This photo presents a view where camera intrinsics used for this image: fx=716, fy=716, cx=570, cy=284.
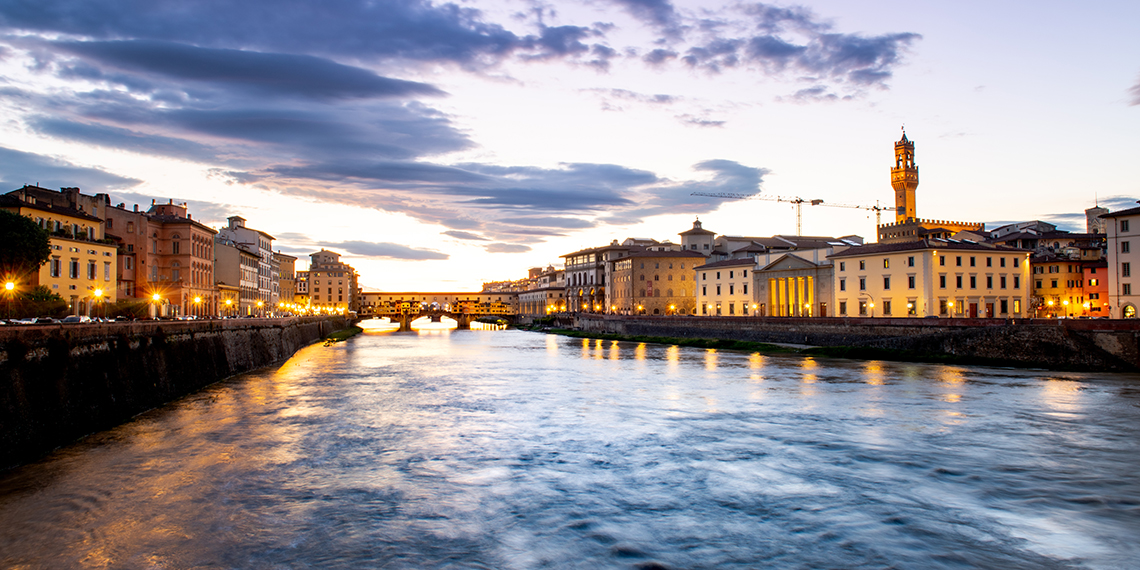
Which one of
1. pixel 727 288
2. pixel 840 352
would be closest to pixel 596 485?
pixel 840 352

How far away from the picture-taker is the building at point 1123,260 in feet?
134

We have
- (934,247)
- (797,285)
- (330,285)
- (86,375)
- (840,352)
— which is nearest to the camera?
(86,375)

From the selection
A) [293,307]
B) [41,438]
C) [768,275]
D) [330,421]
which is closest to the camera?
[41,438]

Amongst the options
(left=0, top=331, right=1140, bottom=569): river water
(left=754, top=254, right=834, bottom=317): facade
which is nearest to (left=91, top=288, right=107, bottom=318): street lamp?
(left=0, top=331, right=1140, bottom=569): river water

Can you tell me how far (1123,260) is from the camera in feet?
137

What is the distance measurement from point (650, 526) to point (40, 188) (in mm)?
46502

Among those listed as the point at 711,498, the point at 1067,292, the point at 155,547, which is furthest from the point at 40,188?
the point at 1067,292

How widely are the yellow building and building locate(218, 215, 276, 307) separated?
123 ft

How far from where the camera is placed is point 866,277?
58.1 m

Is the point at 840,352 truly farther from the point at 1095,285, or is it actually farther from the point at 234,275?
the point at 234,275

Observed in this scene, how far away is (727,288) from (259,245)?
56.8 meters

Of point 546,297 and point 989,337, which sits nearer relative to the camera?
point 989,337

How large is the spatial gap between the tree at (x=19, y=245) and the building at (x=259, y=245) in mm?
49218

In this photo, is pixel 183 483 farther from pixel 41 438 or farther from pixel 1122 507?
pixel 1122 507
